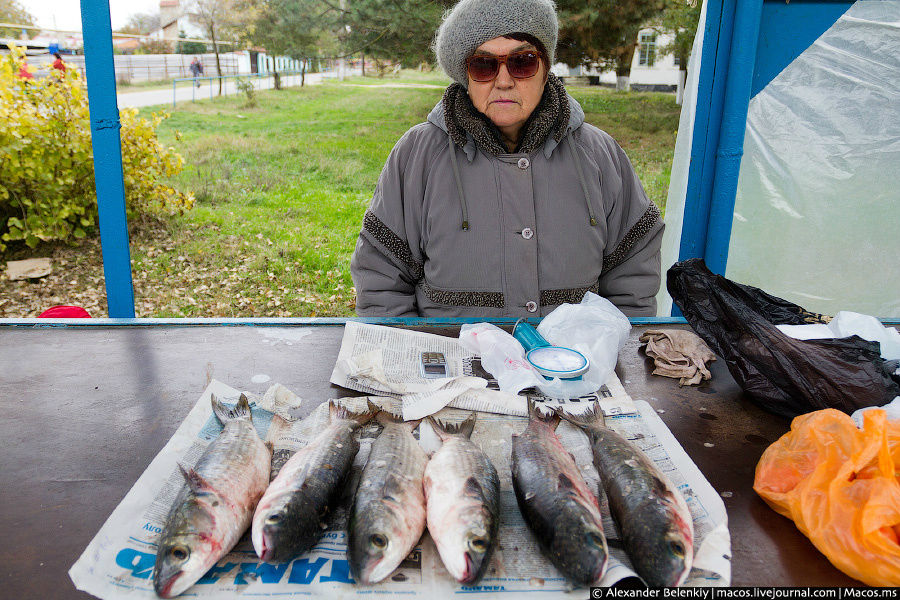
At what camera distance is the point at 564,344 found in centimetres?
230

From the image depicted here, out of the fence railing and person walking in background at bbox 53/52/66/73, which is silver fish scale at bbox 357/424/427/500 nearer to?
person walking in background at bbox 53/52/66/73

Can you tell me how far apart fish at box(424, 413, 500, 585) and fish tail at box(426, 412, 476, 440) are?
26 millimetres

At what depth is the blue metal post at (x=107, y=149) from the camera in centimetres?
325

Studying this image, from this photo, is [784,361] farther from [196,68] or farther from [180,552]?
A: [196,68]

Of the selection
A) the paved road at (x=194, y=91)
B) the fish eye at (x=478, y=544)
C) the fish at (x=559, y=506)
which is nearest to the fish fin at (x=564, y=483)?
the fish at (x=559, y=506)

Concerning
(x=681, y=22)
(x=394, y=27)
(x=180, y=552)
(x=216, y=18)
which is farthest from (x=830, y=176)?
(x=216, y=18)

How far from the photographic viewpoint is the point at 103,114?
3.37 meters

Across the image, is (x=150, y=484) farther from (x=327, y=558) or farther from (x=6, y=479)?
(x=327, y=558)

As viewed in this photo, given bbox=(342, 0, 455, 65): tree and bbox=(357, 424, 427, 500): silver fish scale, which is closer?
bbox=(357, 424, 427, 500): silver fish scale

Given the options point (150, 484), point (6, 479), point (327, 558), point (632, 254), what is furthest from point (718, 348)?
point (6, 479)

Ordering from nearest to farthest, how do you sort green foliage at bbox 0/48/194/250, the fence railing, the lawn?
green foliage at bbox 0/48/194/250 → the lawn → the fence railing

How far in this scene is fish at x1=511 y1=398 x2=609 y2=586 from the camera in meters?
1.34

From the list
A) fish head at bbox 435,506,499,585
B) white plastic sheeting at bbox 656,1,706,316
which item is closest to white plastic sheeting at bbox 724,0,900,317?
white plastic sheeting at bbox 656,1,706,316

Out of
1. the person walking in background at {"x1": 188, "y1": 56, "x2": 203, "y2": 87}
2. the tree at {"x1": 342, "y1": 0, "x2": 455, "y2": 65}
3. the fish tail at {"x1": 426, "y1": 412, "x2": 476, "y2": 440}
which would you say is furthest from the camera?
the person walking in background at {"x1": 188, "y1": 56, "x2": 203, "y2": 87}
